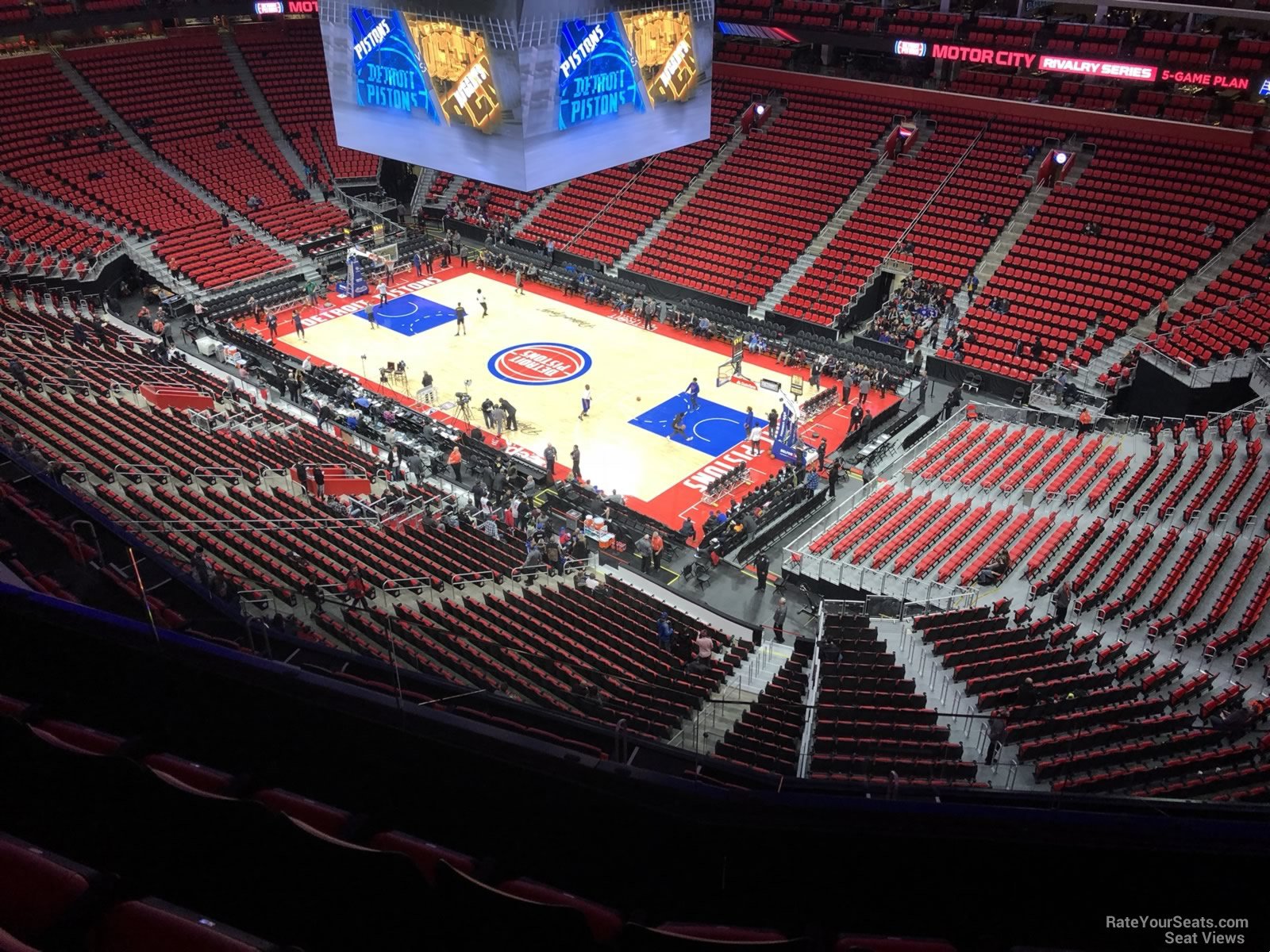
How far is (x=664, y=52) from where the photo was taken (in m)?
18.8

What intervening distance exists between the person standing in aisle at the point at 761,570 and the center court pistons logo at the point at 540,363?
11.0 metres

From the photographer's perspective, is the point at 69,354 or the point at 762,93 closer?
the point at 69,354

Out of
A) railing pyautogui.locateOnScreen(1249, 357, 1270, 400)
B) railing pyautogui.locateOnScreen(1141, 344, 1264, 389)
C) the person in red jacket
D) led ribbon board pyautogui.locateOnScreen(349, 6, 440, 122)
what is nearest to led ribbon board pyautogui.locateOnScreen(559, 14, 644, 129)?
led ribbon board pyautogui.locateOnScreen(349, 6, 440, 122)

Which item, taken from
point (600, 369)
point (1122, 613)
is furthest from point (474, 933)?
point (600, 369)

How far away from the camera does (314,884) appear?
4.21m

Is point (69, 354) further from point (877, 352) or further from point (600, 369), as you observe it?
point (877, 352)

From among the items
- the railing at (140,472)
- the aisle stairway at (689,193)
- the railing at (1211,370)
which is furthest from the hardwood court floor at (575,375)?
the railing at (1211,370)

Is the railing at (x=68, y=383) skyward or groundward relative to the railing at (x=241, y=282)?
skyward

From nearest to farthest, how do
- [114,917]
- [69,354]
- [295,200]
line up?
[114,917], [69,354], [295,200]

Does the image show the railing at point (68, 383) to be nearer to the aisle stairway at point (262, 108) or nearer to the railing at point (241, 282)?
the railing at point (241, 282)

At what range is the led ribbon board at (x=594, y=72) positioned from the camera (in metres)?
16.8

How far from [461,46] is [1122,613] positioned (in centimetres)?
1524

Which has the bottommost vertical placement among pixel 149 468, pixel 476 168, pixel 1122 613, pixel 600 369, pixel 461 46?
pixel 600 369

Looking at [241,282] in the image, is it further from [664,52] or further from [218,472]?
[664,52]
